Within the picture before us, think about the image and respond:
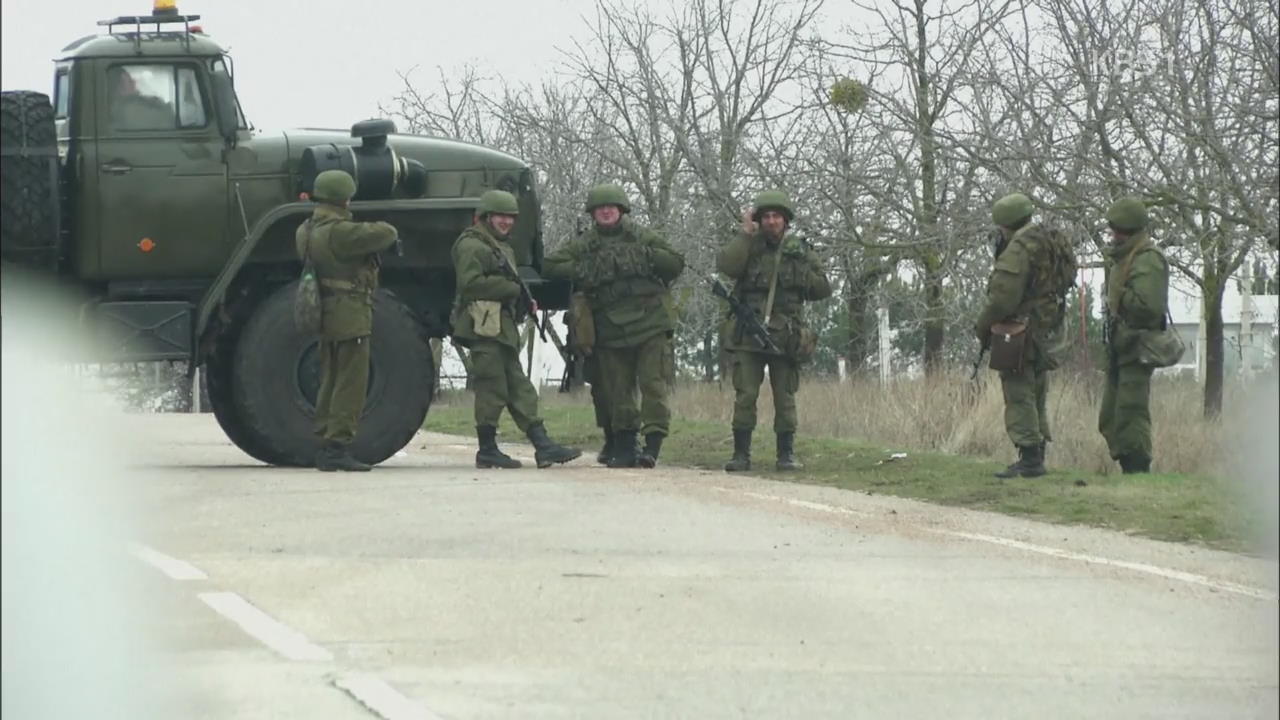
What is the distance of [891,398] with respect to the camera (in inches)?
722

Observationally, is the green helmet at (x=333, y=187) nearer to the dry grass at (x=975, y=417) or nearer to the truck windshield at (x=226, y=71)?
the truck windshield at (x=226, y=71)

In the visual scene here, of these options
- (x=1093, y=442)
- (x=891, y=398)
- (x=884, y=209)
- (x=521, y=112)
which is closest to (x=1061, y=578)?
(x=1093, y=442)

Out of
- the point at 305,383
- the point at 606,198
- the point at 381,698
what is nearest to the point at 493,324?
the point at 606,198

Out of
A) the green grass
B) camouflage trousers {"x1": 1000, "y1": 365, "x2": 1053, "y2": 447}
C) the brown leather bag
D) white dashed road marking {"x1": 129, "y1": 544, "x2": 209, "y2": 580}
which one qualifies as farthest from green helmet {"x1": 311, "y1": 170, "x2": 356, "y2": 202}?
white dashed road marking {"x1": 129, "y1": 544, "x2": 209, "y2": 580}

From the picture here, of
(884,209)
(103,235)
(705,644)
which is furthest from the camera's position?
(884,209)

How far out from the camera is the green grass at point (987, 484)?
9.65 metres

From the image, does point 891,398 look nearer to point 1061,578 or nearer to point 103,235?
point 103,235

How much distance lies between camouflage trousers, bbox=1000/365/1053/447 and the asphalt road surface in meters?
2.44

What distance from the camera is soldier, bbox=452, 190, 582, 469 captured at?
13.4 meters

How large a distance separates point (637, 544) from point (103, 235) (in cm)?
608

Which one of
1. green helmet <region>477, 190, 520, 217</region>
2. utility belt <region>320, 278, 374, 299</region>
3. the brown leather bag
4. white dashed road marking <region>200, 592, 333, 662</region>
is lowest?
white dashed road marking <region>200, 592, 333, 662</region>

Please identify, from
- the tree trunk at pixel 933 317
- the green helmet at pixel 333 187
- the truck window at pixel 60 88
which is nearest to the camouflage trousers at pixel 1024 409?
the green helmet at pixel 333 187

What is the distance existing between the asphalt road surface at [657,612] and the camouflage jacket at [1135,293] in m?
2.78

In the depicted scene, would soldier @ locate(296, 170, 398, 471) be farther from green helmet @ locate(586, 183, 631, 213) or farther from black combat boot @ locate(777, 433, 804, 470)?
black combat boot @ locate(777, 433, 804, 470)
